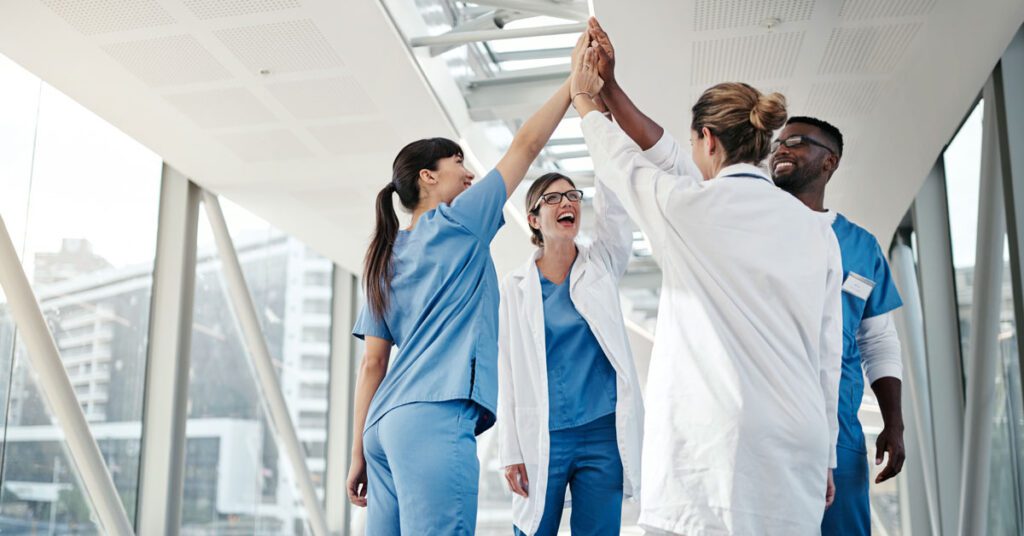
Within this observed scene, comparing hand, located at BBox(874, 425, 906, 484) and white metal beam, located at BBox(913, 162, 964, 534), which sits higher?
white metal beam, located at BBox(913, 162, 964, 534)

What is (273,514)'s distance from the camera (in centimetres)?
811

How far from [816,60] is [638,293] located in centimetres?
912

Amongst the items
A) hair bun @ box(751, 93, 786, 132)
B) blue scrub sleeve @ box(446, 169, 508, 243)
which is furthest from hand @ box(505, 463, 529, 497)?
hair bun @ box(751, 93, 786, 132)

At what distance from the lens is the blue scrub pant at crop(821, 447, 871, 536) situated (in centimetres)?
259

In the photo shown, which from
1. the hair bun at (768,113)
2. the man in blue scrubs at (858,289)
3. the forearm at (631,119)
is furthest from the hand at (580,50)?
the man in blue scrubs at (858,289)

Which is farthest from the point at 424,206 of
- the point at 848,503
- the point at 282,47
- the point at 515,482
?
the point at 282,47

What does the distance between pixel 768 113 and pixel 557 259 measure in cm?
139

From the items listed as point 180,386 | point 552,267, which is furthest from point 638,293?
point 552,267

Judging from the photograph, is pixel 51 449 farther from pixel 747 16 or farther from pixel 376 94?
pixel 747 16

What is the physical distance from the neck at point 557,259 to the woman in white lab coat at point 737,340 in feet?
3.94

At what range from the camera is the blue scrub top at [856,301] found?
2.71 meters

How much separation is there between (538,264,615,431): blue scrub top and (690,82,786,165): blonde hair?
44.0 inches

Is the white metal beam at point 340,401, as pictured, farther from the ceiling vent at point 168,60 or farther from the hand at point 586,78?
the hand at point 586,78

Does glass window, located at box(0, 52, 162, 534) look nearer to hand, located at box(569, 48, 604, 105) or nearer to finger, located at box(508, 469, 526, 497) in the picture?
finger, located at box(508, 469, 526, 497)
